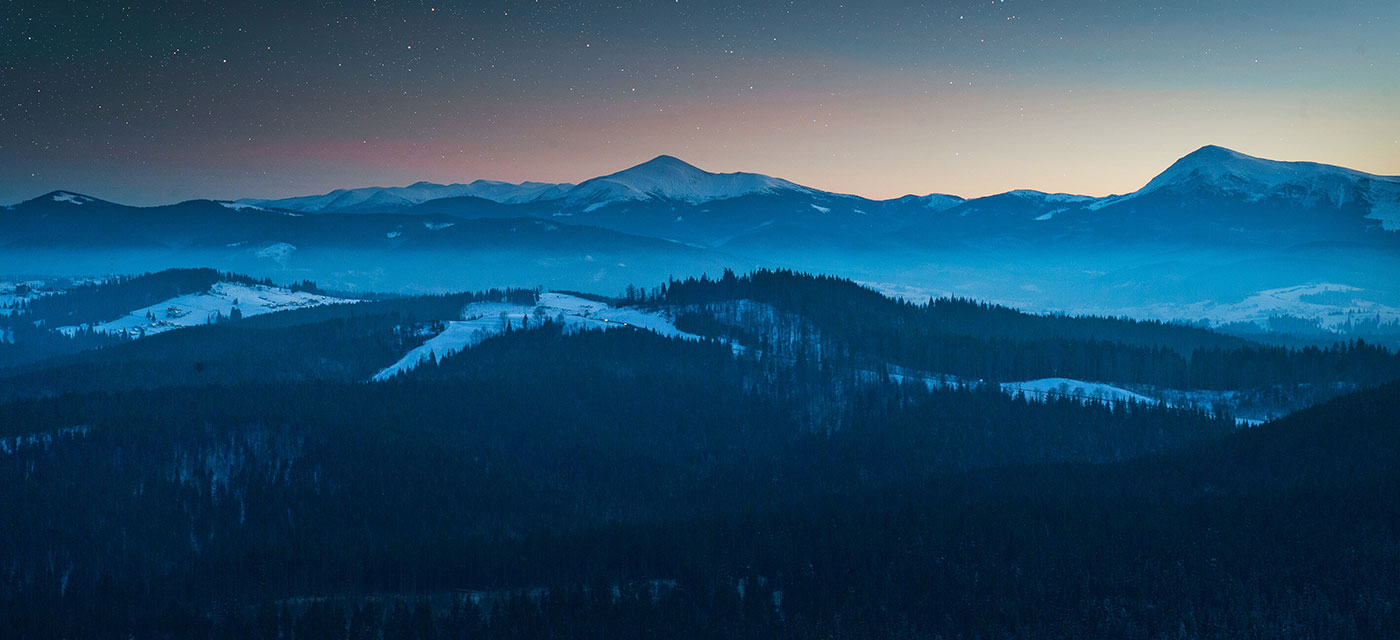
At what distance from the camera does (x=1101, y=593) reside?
441ft

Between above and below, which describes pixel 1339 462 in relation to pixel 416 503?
above

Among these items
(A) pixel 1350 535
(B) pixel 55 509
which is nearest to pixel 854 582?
(A) pixel 1350 535

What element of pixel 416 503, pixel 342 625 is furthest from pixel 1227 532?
pixel 416 503

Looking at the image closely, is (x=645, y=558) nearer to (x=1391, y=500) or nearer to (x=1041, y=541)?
(x=1041, y=541)

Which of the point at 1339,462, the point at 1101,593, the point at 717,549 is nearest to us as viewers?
the point at 1101,593

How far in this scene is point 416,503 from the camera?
19100 cm

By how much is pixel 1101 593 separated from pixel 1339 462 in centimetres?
5641

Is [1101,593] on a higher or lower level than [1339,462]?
lower

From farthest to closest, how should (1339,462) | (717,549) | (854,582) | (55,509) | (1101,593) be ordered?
1. (55,509)
2. (1339,462)
3. (717,549)
4. (854,582)
5. (1101,593)

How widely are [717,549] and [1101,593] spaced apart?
156ft

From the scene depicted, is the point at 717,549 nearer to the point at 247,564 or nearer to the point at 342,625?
the point at 342,625

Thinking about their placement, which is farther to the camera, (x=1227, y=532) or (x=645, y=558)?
(x=645, y=558)

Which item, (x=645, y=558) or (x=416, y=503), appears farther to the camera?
(x=416, y=503)

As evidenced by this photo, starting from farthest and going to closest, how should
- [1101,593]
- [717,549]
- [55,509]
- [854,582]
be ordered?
[55,509] < [717,549] < [854,582] < [1101,593]
